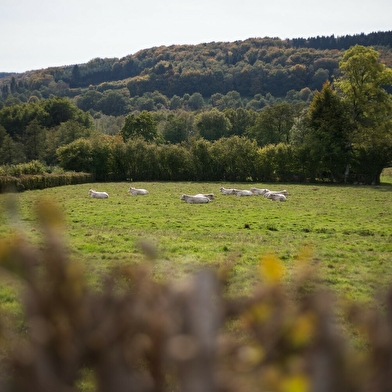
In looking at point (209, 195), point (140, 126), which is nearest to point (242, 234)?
point (209, 195)

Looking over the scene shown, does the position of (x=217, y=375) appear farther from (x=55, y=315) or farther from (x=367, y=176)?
(x=367, y=176)

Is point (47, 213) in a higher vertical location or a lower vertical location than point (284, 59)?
lower

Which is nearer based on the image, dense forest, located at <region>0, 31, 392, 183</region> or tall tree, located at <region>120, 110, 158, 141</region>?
dense forest, located at <region>0, 31, 392, 183</region>

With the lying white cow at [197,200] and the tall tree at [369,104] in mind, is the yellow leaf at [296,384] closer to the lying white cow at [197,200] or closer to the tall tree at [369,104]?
the lying white cow at [197,200]

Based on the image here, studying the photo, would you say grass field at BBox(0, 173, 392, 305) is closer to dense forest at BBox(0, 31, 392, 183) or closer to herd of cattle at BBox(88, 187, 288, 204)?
herd of cattle at BBox(88, 187, 288, 204)

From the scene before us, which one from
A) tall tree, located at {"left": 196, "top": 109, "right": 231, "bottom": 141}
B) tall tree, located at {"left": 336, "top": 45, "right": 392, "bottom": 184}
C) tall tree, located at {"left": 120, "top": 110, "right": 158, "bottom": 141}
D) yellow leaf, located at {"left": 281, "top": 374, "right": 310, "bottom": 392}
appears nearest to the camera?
yellow leaf, located at {"left": 281, "top": 374, "right": 310, "bottom": 392}

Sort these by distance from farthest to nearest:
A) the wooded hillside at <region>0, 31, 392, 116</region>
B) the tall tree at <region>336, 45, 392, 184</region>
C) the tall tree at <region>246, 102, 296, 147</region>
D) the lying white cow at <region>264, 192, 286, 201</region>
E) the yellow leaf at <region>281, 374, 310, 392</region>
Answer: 1. the wooded hillside at <region>0, 31, 392, 116</region>
2. the tall tree at <region>246, 102, 296, 147</region>
3. the tall tree at <region>336, 45, 392, 184</region>
4. the lying white cow at <region>264, 192, 286, 201</region>
5. the yellow leaf at <region>281, 374, 310, 392</region>

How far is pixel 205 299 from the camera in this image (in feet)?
3.50

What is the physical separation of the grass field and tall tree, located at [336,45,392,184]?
50.7 feet

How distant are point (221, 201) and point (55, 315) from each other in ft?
67.1

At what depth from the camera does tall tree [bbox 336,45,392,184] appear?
34938 millimetres

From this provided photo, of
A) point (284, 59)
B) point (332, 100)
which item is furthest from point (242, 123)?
point (284, 59)

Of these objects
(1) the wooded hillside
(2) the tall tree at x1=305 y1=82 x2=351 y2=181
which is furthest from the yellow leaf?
(1) the wooded hillside

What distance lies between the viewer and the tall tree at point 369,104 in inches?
1375
